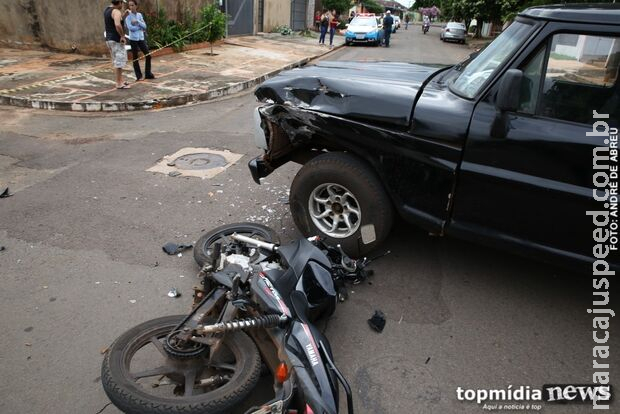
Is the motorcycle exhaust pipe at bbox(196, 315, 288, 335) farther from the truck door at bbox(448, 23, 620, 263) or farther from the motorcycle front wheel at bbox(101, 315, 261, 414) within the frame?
the truck door at bbox(448, 23, 620, 263)

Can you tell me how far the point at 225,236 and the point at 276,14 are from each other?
23.6 m

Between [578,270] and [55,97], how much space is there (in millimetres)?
9124

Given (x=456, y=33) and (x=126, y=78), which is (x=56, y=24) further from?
(x=456, y=33)

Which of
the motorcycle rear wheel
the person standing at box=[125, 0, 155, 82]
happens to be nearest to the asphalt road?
the motorcycle rear wheel

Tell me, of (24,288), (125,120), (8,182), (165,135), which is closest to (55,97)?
(125,120)

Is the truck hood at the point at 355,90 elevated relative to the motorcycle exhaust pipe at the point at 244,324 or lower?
elevated

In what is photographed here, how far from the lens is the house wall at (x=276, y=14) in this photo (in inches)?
933

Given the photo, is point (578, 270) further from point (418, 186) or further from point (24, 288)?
point (24, 288)

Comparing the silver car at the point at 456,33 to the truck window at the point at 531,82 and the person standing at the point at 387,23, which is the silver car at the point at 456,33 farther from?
the truck window at the point at 531,82

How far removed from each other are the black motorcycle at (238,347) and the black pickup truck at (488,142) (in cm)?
85

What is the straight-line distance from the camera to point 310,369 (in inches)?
87.1

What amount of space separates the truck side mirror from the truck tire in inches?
42.8

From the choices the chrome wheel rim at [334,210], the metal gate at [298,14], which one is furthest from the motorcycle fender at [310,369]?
the metal gate at [298,14]

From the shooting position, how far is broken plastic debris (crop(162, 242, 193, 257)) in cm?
393
